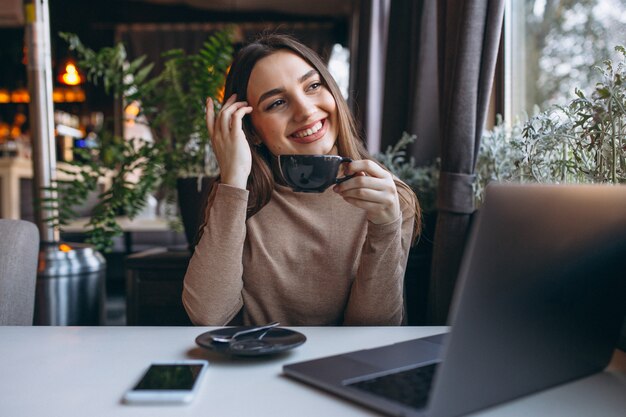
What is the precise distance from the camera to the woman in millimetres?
1177

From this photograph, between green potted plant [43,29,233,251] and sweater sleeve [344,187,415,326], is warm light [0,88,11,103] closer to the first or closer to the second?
green potted plant [43,29,233,251]

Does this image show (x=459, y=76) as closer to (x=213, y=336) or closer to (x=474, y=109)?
(x=474, y=109)

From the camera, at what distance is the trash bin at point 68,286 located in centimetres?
217

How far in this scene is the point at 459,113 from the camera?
5.33ft

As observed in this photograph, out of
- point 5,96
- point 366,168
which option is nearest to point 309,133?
point 366,168

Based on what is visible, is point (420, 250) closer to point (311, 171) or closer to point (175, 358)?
point (311, 171)

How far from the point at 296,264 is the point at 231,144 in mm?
324

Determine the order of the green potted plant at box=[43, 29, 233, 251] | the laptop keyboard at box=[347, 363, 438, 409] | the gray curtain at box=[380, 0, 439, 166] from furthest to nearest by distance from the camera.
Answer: the green potted plant at box=[43, 29, 233, 251] < the gray curtain at box=[380, 0, 439, 166] < the laptop keyboard at box=[347, 363, 438, 409]

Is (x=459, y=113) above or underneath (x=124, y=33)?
underneath


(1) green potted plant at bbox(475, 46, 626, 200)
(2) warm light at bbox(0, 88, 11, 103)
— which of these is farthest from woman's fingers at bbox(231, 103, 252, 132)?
(2) warm light at bbox(0, 88, 11, 103)

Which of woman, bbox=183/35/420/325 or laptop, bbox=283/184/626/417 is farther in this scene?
woman, bbox=183/35/420/325

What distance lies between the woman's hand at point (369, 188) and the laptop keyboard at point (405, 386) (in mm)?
366

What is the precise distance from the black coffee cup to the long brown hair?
1.28ft

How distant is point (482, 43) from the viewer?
A: 1.62 meters
